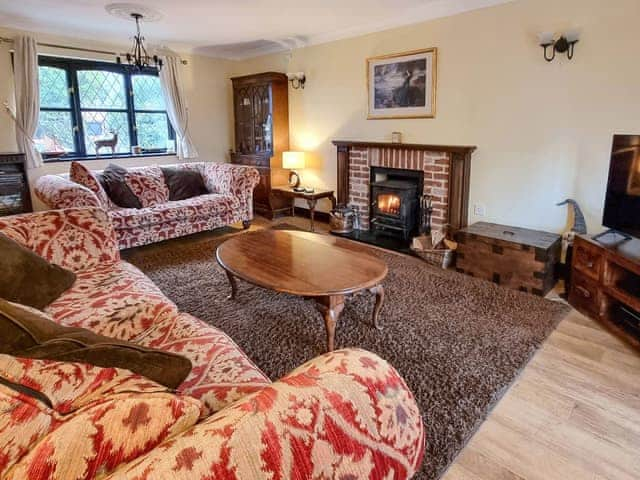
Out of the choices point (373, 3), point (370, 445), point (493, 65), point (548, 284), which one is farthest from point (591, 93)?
point (370, 445)

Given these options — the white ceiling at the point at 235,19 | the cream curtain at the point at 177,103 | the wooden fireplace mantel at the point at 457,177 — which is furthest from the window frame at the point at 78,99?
the wooden fireplace mantel at the point at 457,177

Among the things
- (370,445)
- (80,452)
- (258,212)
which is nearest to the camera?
(80,452)

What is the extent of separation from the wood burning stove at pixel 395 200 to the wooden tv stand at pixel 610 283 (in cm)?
171

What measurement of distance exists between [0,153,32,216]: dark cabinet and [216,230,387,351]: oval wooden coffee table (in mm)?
3001

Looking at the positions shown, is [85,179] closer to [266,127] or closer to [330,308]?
[266,127]

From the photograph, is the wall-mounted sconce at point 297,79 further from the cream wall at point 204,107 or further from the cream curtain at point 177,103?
the cream curtain at point 177,103

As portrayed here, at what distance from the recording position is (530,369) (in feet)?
7.04

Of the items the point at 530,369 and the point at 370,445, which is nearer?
the point at 370,445

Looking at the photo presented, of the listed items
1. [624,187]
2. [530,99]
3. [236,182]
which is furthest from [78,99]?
[624,187]

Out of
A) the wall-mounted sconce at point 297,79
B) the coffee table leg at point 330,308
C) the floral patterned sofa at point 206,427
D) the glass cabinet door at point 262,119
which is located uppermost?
the wall-mounted sconce at point 297,79

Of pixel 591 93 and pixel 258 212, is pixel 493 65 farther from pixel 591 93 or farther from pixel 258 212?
pixel 258 212

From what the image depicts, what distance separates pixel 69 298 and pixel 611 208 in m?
3.22

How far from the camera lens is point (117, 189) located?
4.16 metres

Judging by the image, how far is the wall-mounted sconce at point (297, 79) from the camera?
5211 mm
